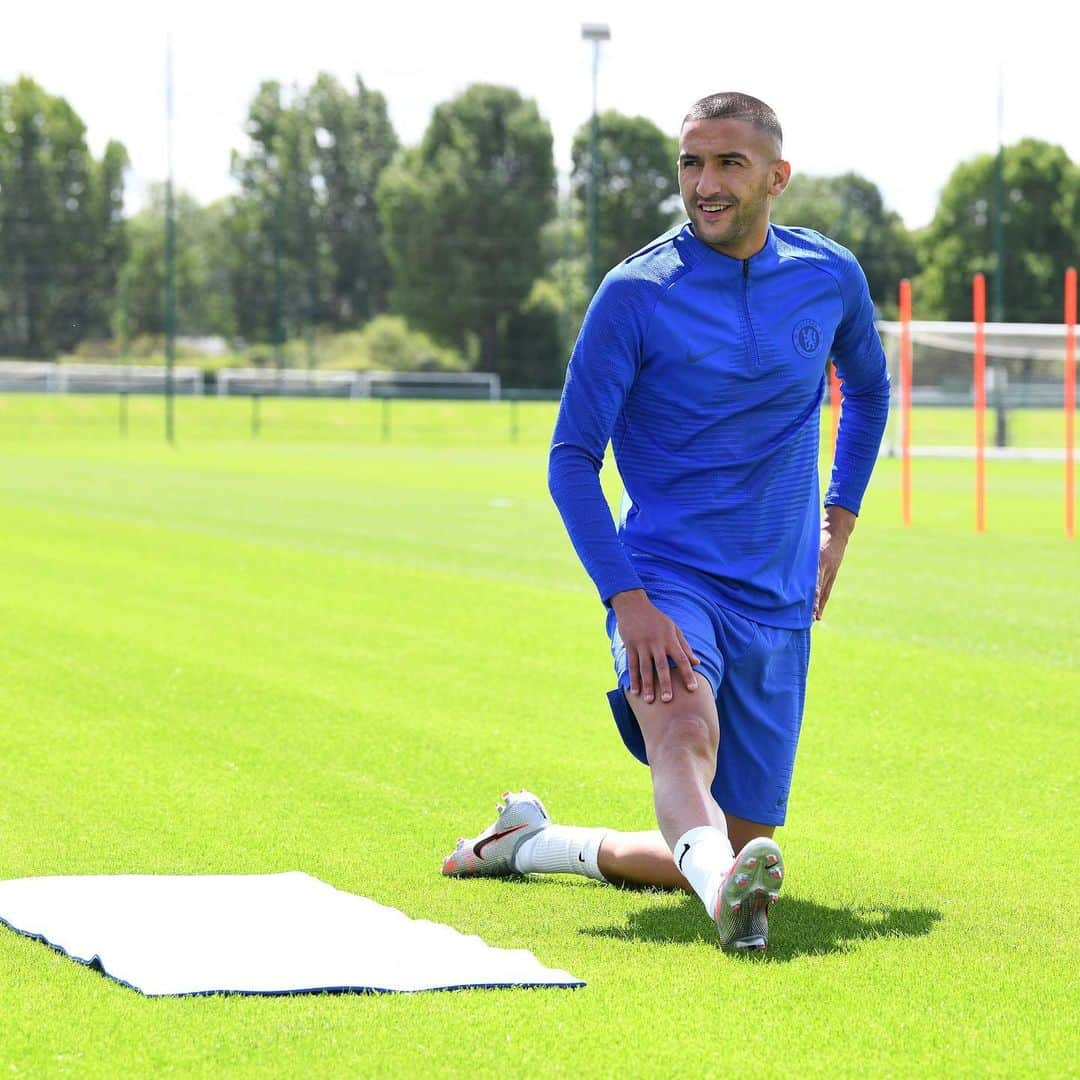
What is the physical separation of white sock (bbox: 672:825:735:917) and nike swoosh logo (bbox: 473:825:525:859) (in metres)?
0.97

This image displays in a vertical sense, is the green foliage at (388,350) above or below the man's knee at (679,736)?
above

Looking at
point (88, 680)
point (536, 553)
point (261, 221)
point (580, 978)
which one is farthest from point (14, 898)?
point (261, 221)

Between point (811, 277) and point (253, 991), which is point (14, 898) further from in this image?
point (811, 277)

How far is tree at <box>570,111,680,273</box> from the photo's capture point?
174 feet

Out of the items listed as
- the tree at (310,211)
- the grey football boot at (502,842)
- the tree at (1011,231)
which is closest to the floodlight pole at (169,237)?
the tree at (310,211)

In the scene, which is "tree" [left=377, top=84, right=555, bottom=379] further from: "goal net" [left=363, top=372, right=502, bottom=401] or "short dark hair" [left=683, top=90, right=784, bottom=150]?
"short dark hair" [left=683, top=90, right=784, bottom=150]

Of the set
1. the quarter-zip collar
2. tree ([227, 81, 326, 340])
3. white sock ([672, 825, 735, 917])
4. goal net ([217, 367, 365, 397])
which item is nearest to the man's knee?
white sock ([672, 825, 735, 917])

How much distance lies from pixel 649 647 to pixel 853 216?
166 ft

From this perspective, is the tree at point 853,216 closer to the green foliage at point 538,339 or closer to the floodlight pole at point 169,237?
the green foliage at point 538,339

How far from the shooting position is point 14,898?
4.71 metres

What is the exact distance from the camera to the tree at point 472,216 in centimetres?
5844

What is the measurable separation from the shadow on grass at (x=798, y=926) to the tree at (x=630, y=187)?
1862 inches

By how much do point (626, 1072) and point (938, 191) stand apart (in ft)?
168

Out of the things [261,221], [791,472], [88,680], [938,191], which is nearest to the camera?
[791,472]
